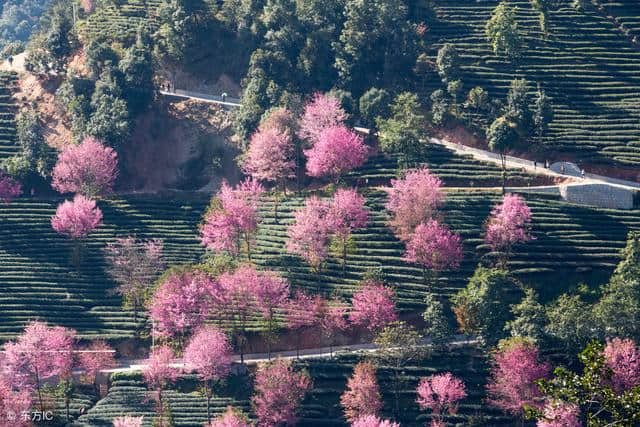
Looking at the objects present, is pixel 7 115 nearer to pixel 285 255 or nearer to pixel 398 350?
pixel 285 255

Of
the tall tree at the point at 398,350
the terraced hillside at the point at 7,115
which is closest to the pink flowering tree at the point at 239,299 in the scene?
the tall tree at the point at 398,350

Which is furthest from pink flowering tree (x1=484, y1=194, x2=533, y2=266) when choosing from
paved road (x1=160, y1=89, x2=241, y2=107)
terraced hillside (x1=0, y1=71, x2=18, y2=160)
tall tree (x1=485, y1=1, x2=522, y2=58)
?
terraced hillside (x1=0, y1=71, x2=18, y2=160)

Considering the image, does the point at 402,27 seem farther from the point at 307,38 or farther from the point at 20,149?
the point at 20,149

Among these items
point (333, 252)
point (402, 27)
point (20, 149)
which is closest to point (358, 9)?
point (402, 27)

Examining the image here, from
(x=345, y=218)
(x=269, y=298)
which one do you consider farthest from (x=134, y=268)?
(x=345, y=218)

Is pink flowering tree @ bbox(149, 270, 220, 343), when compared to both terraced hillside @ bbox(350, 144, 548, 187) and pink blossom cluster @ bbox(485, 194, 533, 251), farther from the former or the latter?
pink blossom cluster @ bbox(485, 194, 533, 251)

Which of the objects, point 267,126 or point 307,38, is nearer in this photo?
point 267,126

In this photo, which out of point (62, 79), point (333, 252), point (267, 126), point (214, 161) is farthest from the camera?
point (62, 79)

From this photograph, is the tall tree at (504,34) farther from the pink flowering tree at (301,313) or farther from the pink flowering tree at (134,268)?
the pink flowering tree at (134,268)
